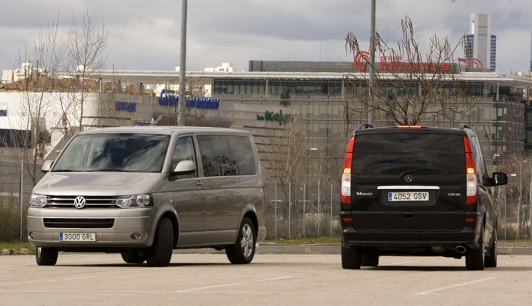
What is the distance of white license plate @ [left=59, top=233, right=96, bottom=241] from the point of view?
1708cm

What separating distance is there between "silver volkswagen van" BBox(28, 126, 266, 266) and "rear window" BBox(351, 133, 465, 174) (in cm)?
244

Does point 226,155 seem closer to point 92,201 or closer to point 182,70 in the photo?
point 92,201

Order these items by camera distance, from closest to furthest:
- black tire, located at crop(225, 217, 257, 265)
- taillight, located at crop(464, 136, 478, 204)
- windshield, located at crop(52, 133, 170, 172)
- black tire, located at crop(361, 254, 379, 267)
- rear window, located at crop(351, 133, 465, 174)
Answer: taillight, located at crop(464, 136, 478, 204) → rear window, located at crop(351, 133, 465, 174) → windshield, located at crop(52, 133, 170, 172) → black tire, located at crop(361, 254, 379, 267) → black tire, located at crop(225, 217, 257, 265)

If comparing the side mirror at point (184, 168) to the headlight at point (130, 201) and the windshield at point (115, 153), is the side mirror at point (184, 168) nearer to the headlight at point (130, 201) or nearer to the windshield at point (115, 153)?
the windshield at point (115, 153)

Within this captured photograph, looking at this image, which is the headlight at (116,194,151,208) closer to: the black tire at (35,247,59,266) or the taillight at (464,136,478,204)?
the black tire at (35,247,59,266)

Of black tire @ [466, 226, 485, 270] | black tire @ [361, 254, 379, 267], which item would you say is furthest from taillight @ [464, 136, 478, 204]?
black tire @ [361, 254, 379, 267]

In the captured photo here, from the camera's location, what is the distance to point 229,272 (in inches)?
646

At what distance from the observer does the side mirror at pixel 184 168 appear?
58.0 ft

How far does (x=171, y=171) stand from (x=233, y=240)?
182 cm

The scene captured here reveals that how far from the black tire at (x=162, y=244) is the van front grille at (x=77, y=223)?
0.69 m

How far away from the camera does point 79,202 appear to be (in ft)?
56.2

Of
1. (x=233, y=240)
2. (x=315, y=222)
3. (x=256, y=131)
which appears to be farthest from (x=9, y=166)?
(x=256, y=131)

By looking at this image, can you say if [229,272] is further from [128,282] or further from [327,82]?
[327,82]

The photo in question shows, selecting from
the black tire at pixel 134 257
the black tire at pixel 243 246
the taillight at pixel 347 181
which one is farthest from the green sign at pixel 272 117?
the taillight at pixel 347 181
